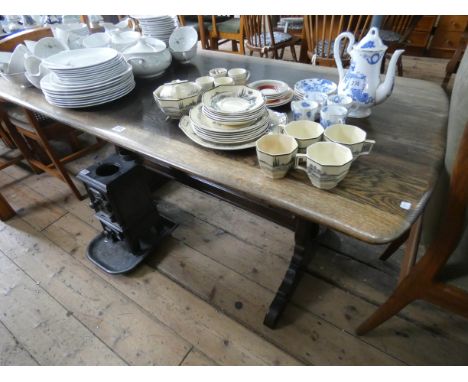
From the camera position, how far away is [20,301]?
1.31 metres

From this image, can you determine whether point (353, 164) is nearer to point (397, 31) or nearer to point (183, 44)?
point (183, 44)

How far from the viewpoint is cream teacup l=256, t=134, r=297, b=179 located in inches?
24.9

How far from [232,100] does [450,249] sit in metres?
0.68

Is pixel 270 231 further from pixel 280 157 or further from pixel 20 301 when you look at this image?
pixel 20 301

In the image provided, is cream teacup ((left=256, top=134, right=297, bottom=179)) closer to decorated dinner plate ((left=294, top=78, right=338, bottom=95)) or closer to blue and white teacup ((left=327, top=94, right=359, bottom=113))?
blue and white teacup ((left=327, top=94, right=359, bottom=113))

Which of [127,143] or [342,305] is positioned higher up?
[127,143]

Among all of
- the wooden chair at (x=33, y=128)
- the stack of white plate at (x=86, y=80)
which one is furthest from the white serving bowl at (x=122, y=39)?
the wooden chair at (x=33, y=128)

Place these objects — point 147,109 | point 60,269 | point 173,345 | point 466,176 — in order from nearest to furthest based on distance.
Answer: point 466,176 → point 147,109 → point 173,345 → point 60,269

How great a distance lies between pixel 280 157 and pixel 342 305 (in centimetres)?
88

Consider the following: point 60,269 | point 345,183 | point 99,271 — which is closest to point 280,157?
point 345,183

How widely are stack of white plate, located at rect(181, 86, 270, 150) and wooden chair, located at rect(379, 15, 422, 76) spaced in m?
1.77

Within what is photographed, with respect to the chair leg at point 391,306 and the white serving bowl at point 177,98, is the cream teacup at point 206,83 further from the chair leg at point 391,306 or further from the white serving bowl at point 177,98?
the chair leg at point 391,306

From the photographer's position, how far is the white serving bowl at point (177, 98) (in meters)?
0.88

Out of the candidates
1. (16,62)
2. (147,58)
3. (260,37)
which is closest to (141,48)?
(147,58)
